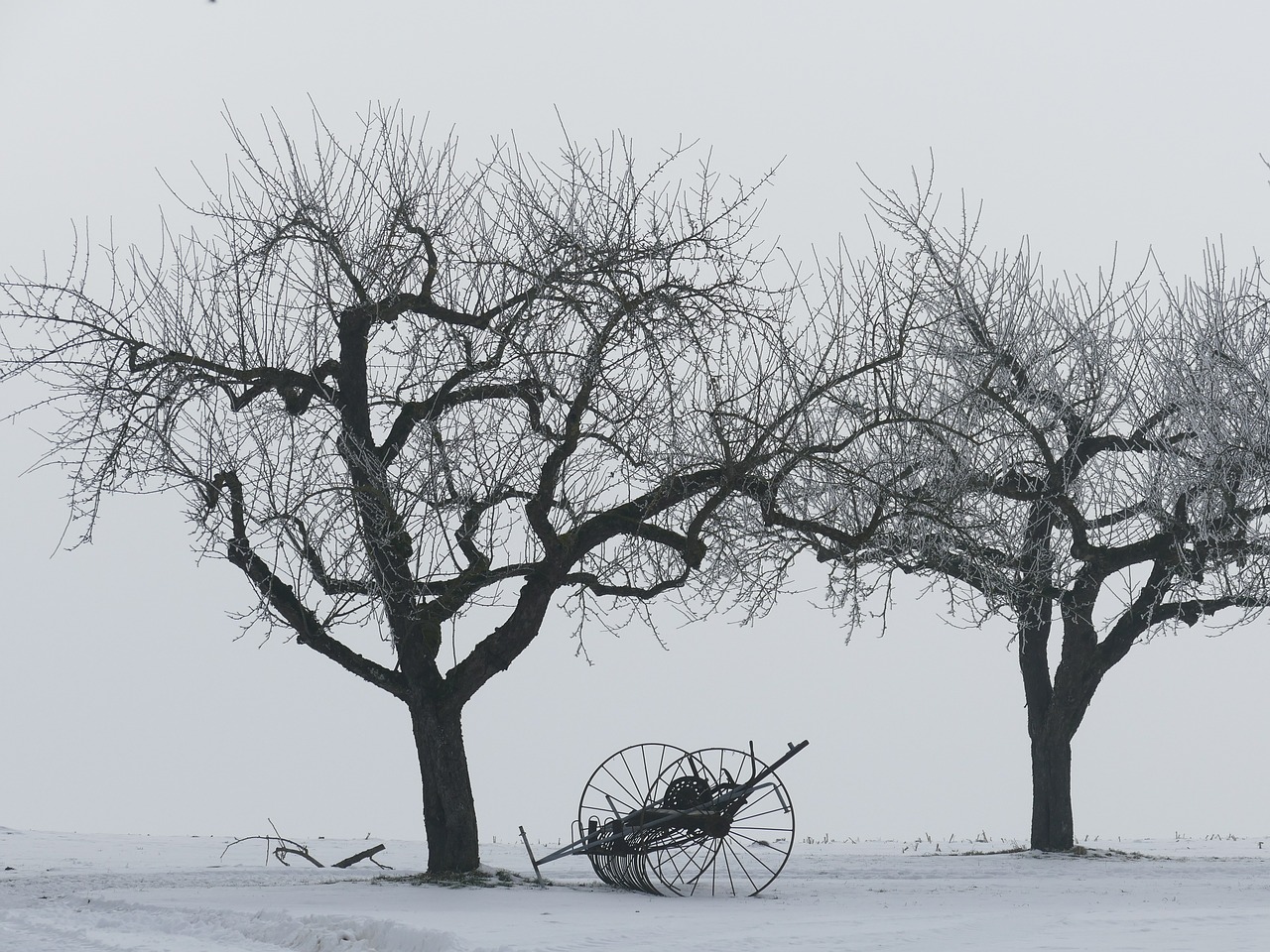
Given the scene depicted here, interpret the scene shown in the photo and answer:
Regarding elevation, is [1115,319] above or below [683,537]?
above

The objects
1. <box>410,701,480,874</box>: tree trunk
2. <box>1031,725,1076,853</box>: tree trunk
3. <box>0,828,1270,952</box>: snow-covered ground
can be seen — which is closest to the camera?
<box>0,828,1270,952</box>: snow-covered ground

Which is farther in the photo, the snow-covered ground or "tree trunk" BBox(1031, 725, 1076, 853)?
"tree trunk" BBox(1031, 725, 1076, 853)

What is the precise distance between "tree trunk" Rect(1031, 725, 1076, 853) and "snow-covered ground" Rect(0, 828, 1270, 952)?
819mm

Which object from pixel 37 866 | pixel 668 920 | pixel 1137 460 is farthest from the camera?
pixel 1137 460

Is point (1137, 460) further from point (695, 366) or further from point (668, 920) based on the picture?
point (668, 920)

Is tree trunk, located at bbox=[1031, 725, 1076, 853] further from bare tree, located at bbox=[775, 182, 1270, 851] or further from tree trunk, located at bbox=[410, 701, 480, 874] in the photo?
tree trunk, located at bbox=[410, 701, 480, 874]

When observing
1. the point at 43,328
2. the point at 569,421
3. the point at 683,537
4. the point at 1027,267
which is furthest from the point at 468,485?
the point at 1027,267

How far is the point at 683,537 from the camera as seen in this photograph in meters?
12.5

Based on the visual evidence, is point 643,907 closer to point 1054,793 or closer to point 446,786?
point 446,786

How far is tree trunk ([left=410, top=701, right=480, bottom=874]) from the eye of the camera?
498 inches

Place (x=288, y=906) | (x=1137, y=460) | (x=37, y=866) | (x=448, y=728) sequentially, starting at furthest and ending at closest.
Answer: (x=1137, y=460) < (x=37, y=866) < (x=448, y=728) < (x=288, y=906)

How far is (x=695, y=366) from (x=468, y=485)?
8.82 feet

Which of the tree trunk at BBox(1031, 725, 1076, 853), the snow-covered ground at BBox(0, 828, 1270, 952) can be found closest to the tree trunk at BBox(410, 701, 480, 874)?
the snow-covered ground at BBox(0, 828, 1270, 952)

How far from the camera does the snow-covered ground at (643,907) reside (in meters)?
8.49
